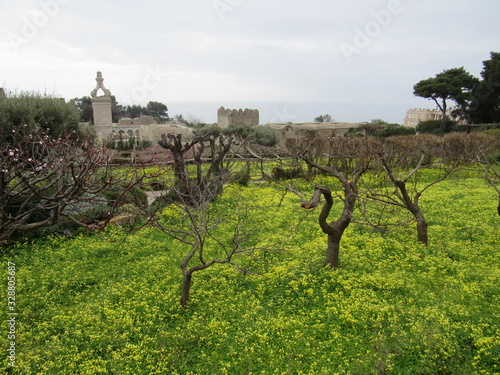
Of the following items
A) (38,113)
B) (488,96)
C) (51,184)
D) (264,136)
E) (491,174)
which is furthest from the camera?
(488,96)

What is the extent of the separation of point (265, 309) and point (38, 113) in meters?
13.8

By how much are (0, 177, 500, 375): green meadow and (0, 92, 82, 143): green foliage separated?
7844mm

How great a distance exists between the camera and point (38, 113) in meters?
15.0

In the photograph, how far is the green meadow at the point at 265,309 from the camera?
4.57 m

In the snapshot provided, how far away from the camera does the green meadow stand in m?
4.57

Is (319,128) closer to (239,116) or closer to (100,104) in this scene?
(239,116)

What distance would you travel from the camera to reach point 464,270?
22.5ft

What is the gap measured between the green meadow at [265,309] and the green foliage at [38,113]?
7.84 m

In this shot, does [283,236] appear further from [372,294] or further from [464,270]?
[464,270]

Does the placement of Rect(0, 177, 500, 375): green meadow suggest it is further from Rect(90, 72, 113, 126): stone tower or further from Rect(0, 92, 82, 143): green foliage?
Rect(90, 72, 113, 126): stone tower

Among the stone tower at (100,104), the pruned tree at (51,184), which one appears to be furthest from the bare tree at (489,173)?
the stone tower at (100,104)

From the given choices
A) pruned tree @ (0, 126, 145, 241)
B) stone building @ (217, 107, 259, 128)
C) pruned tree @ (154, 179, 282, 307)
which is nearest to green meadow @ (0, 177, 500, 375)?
pruned tree @ (154, 179, 282, 307)

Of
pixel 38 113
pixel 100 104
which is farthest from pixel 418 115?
pixel 38 113

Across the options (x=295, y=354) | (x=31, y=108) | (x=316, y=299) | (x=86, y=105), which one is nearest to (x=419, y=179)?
(x=316, y=299)
